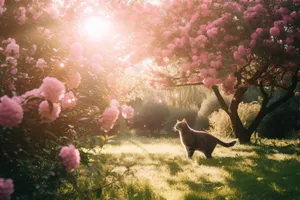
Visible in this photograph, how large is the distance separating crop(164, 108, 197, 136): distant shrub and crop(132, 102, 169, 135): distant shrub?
1.05 meters

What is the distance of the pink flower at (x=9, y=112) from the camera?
2775 mm

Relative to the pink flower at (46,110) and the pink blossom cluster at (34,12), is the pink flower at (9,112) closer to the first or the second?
the pink flower at (46,110)

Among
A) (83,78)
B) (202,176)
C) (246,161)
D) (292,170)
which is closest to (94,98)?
(83,78)

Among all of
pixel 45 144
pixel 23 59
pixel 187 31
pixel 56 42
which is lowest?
pixel 45 144

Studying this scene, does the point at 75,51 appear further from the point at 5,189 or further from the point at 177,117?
the point at 177,117

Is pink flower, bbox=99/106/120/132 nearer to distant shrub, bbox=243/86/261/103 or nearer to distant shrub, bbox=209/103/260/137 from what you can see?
distant shrub, bbox=209/103/260/137

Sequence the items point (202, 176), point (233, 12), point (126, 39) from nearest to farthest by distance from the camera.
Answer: point (202, 176) < point (233, 12) < point (126, 39)

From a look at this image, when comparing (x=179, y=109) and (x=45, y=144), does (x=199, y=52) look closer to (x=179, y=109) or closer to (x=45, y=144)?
(x=45, y=144)

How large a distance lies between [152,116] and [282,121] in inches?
456

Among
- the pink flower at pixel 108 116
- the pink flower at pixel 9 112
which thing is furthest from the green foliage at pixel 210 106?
the pink flower at pixel 9 112

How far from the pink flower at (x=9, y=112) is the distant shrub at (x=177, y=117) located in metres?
25.7

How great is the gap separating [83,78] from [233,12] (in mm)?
7981

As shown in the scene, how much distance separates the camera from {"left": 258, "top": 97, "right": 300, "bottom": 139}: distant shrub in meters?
22.1

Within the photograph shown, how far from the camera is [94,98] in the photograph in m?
5.00
